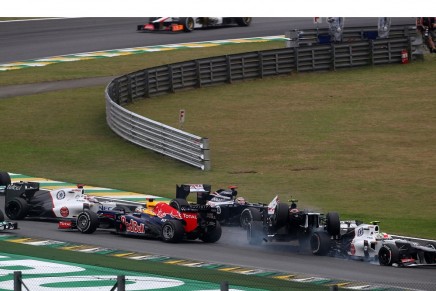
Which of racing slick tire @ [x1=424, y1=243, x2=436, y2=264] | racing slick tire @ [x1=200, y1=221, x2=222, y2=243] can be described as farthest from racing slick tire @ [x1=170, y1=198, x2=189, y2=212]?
racing slick tire @ [x1=424, y1=243, x2=436, y2=264]

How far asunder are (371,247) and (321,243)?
3.47ft

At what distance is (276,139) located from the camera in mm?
38094

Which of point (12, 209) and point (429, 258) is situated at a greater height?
point (12, 209)

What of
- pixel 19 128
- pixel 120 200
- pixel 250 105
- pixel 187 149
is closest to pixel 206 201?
pixel 120 200

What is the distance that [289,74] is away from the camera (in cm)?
5000

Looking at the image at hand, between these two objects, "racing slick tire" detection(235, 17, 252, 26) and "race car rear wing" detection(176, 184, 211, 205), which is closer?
"race car rear wing" detection(176, 184, 211, 205)

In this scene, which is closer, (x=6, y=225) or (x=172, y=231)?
(x=172, y=231)

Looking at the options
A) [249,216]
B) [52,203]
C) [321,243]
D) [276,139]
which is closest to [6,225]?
[52,203]

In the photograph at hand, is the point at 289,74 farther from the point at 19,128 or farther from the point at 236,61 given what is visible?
the point at 19,128

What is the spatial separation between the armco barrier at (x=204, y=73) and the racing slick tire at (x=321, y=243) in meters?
11.5

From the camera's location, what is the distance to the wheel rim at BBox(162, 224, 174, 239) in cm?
2238

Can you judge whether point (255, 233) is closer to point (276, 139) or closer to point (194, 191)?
point (194, 191)

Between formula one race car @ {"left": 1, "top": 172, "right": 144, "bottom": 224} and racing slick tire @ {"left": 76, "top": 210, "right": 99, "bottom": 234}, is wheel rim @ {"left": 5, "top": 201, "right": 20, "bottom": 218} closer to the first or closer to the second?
formula one race car @ {"left": 1, "top": 172, "right": 144, "bottom": 224}

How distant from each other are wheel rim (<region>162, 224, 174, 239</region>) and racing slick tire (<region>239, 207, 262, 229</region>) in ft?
5.52
